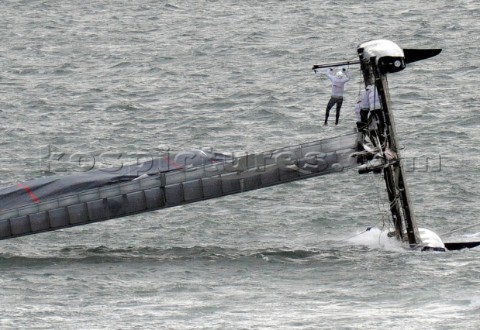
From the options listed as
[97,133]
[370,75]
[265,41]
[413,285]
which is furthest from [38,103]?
[413,285]

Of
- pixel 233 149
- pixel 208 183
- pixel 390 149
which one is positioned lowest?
pixel 233 149

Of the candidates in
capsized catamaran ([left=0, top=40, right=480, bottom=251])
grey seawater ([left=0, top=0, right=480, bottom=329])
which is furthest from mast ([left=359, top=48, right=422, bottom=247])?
grey seawater ([left=0, top=0, right=480, bottom=329])

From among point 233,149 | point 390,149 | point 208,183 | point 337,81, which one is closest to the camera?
point 390,149

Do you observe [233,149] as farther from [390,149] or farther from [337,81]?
[390,149]

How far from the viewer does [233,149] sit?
79688 mm

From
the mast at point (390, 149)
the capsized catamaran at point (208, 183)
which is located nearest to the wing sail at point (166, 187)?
the capsized catamaran at point (208, 183)

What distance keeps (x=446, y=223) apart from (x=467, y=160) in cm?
1123

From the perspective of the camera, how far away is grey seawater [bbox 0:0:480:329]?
172 ft

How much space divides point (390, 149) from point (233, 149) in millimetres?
22118

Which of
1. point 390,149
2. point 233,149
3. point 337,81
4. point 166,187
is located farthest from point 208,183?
point 233,149

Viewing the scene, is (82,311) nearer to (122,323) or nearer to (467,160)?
(122,323)

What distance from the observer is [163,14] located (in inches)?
4980

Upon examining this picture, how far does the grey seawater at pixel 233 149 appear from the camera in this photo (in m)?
52.3

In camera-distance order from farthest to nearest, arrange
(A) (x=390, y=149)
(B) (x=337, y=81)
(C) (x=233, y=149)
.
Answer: (C) (x=233, y=149) < (B) (x=337, y=81) < (A) (x=390, y=149)
